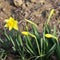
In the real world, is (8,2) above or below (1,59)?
above

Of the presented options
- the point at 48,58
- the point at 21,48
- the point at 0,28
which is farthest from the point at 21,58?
the point at 0,28

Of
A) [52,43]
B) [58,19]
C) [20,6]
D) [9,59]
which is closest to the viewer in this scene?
[52,43]

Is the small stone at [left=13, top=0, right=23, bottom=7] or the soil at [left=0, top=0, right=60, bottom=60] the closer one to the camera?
the soil at [left=0, top=0, right=60, bottom=60]

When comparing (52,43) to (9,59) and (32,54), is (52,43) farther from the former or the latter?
(9,59)

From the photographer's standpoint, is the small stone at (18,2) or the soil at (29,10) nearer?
the soil at (29,10)

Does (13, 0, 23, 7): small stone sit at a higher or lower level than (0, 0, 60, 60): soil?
higher

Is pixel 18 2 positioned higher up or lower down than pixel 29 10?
higher up

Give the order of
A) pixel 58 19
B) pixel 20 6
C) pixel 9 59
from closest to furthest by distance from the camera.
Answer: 1. pixel 9 59
2. pixel 58 19
3. pixel 20 6

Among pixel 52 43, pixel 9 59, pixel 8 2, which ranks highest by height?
pixel 8 2
